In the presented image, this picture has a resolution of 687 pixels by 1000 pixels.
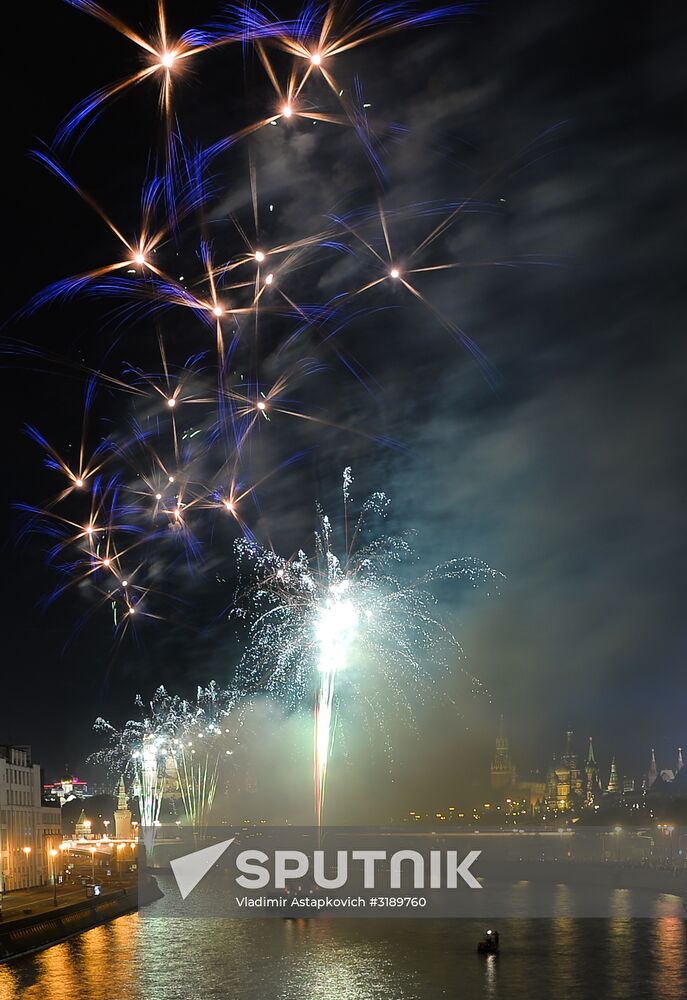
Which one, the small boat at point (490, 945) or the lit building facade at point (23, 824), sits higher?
the lit building facade at point (23, 824)

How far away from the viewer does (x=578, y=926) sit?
93.7 meters

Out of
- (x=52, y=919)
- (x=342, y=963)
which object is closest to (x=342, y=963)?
(x=342, y=963)

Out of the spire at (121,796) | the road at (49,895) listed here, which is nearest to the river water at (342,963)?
the road at (49,895)

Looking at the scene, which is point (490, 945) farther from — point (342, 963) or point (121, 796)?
point (121, 796)

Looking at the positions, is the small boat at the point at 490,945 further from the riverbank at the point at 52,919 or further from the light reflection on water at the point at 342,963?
the riverbank at the point at 52,919

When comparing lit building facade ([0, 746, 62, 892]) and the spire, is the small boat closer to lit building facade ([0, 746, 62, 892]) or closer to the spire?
lit building facade ([0, 746, 62, 892])

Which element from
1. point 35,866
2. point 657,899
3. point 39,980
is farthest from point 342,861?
point 39,980

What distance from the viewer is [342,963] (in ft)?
219

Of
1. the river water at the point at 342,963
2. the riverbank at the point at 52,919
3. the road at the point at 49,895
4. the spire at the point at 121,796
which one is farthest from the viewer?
the spire at the point at 121,796

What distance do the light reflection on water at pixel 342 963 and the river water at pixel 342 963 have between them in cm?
9

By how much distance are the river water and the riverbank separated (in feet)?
2.97

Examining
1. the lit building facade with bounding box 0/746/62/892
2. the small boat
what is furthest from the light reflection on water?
the lit building facade with bounding box 0/746/62/892

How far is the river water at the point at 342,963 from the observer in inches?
2237

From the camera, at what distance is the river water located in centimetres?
5681
